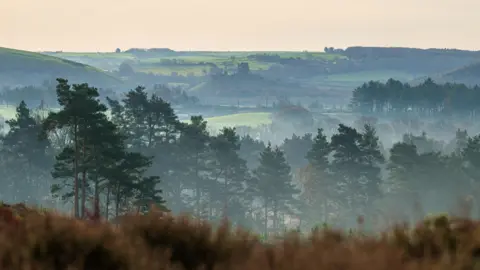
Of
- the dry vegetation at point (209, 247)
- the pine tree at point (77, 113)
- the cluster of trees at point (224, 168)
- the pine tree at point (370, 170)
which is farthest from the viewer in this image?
the pine tree at point (370, 170)

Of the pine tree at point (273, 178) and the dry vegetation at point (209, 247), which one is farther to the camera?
the pine tree at point (273, 178)

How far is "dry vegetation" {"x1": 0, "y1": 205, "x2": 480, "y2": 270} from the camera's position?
5.51 metres

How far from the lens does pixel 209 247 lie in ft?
22.2

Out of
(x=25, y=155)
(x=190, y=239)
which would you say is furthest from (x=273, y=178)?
(x=190, y=239)

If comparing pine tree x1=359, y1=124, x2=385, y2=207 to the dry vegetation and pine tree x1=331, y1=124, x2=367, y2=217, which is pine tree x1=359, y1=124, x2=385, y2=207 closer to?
pine tree x1=331, y1=124, x2=367, y2=217

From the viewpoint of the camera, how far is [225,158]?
8581cm

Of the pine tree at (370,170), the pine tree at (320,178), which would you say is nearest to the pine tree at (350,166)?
the pine tree at (370,170)

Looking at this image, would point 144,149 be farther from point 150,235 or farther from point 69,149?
point 150,235

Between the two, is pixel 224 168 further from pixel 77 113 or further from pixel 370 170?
pixel 77 113

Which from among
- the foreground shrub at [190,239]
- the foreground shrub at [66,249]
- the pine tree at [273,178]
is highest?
the foreground shrub at [66,249]

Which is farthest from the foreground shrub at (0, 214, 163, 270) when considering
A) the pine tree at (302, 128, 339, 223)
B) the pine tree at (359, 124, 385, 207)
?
the pine tree at (302, 128, 339, 223)

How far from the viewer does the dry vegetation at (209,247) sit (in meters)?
5.51

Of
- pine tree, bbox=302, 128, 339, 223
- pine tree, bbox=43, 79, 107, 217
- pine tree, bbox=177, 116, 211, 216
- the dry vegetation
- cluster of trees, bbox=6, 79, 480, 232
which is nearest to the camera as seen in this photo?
the dry vegetation

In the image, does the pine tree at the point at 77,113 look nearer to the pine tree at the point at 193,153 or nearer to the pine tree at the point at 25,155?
the pine tree at the point at 25,155
